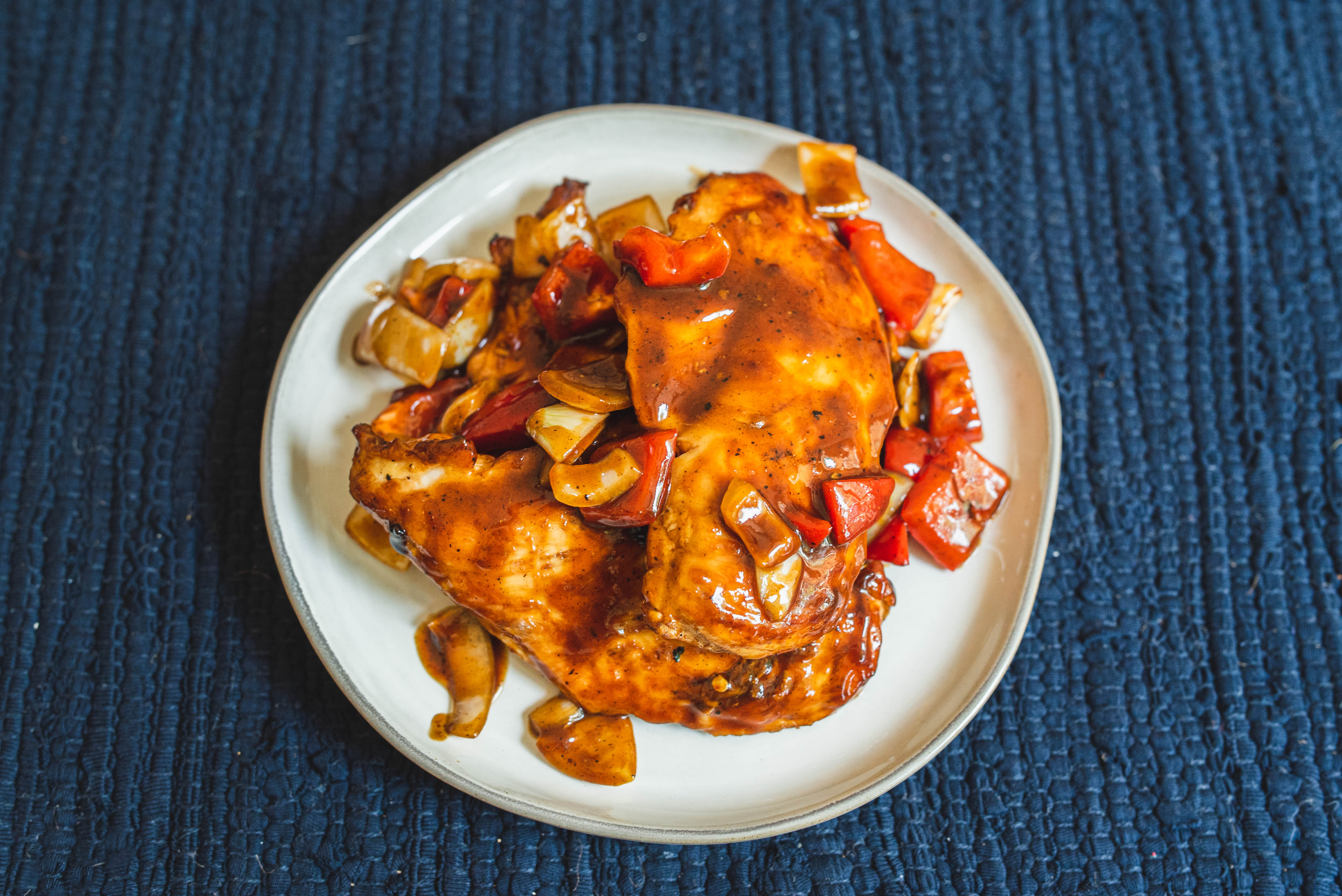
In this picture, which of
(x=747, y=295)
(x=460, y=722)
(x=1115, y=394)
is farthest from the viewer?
(x=1115, y=394)

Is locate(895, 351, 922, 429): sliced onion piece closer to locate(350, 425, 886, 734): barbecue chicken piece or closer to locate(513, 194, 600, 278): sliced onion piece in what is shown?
locate(350, 425, 886, 734): barbecue chicken piece

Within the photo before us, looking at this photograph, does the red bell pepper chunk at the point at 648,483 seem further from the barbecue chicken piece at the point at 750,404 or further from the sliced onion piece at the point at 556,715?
the sliced onion piece at the point at 556,715

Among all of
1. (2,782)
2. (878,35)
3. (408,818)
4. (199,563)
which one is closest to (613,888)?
(408,818)

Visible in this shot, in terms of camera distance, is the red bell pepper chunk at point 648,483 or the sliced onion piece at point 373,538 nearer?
the red bell pepper chunk at point 648,483

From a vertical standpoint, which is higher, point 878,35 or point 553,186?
point 878,35

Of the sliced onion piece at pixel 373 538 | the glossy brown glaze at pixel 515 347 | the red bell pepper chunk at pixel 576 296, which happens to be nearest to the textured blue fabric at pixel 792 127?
the sliced onion piece at pixel 373 538

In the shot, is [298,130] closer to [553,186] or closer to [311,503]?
[553,186]
